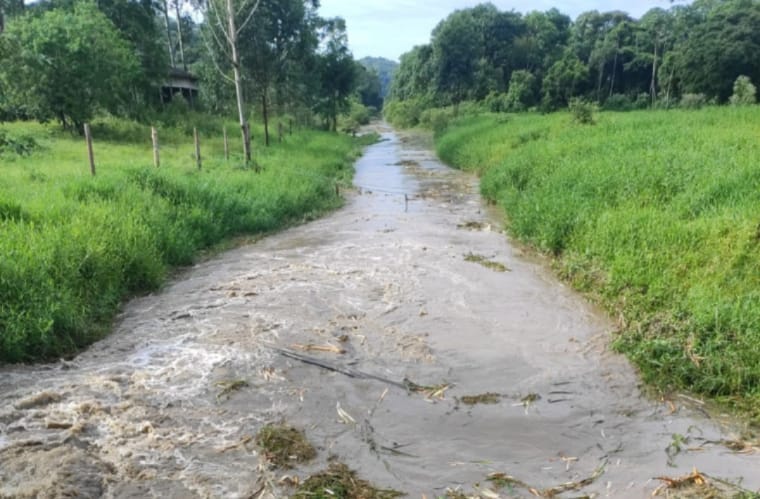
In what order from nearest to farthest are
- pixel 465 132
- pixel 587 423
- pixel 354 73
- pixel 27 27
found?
pixel 587 423
pixel 27 27
pixel 465 132
pixel 354 73

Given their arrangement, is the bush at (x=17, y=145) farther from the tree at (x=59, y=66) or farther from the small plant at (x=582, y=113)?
the small plant at (x=582, y=113)

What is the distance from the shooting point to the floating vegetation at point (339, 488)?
362 centimetres

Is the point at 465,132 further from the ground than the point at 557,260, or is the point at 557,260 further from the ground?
the point at 465,132

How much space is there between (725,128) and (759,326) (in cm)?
1105

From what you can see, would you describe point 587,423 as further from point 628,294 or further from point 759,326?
point 628,294

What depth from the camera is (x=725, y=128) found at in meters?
13.9

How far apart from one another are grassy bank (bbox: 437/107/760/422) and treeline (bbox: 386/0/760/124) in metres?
24.7

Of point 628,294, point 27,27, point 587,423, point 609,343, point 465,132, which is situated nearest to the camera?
point 587,423

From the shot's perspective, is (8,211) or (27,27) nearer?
(8,211)

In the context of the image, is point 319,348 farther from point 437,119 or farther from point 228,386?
point 437,119

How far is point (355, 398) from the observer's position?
495cm

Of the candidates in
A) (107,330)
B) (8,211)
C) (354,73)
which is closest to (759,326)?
(107,330)

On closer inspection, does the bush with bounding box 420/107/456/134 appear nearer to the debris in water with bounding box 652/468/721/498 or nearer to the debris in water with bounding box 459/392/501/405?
the debris in water with bounding box 459/392/501/405

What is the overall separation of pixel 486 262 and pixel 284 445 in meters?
5.82
